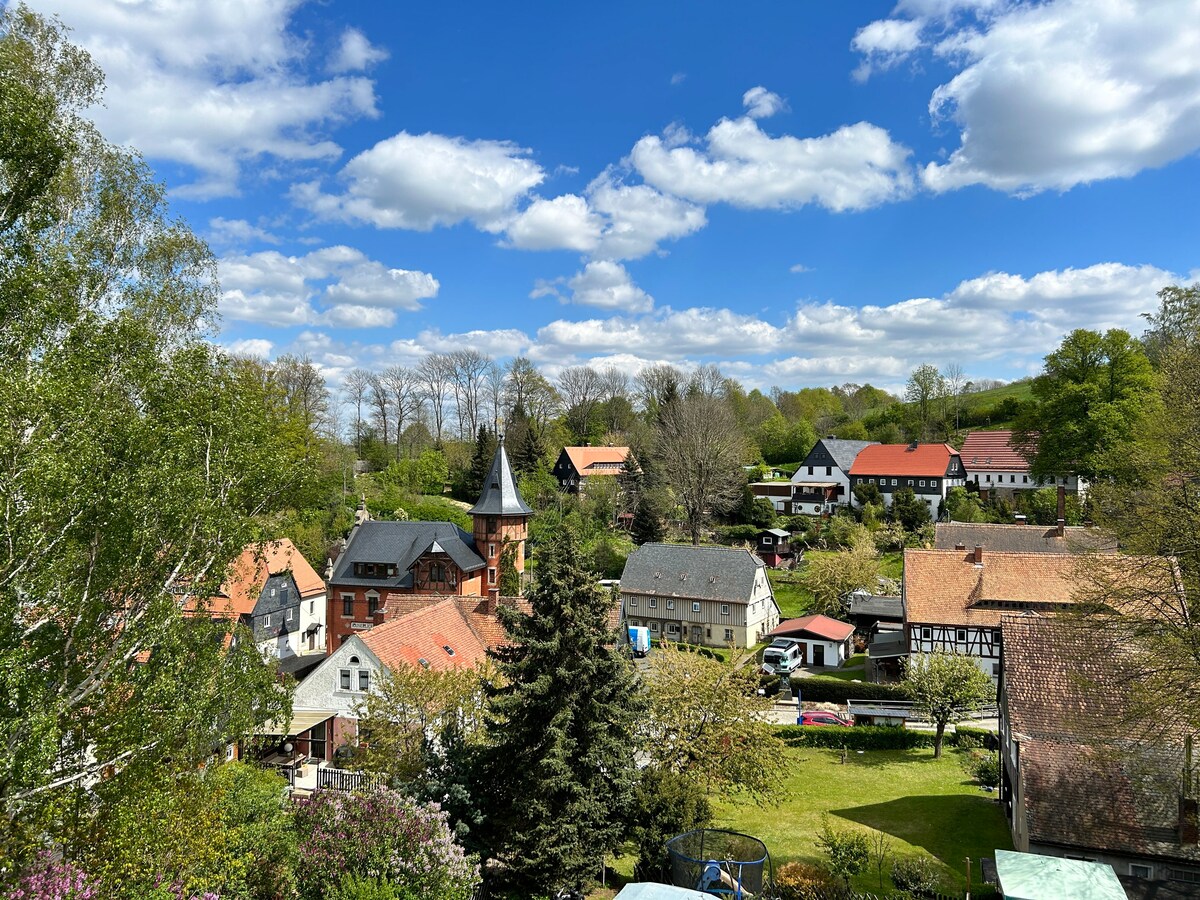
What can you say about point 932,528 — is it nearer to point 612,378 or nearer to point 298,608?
point 298,608

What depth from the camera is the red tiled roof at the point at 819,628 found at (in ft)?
132

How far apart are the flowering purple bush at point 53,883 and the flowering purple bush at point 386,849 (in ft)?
13.0

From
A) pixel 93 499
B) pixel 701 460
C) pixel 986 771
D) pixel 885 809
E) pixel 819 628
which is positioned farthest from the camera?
pixel 701 460

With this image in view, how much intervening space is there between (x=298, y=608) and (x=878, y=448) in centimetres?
5420

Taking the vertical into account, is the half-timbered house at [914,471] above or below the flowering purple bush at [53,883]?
above

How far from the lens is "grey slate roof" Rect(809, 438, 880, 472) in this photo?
234ft

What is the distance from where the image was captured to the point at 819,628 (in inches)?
1615

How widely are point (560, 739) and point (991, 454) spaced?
216ft

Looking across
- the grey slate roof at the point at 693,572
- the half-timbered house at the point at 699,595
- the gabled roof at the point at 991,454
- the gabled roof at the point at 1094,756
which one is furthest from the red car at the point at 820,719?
the gabled roof at the point at 991,454

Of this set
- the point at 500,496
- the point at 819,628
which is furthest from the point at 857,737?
the point at 500,496

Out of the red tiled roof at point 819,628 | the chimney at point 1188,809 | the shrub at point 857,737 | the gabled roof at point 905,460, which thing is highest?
the gabled roof at point 905,460

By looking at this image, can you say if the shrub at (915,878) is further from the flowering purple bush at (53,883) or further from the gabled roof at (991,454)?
the gabled roof at (991,454)

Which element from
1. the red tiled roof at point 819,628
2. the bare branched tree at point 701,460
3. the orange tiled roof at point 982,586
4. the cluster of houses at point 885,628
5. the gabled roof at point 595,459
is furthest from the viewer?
the gabled roof at point 595,459

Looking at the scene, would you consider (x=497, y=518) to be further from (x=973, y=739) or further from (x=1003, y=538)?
(x=1003, y=538)
